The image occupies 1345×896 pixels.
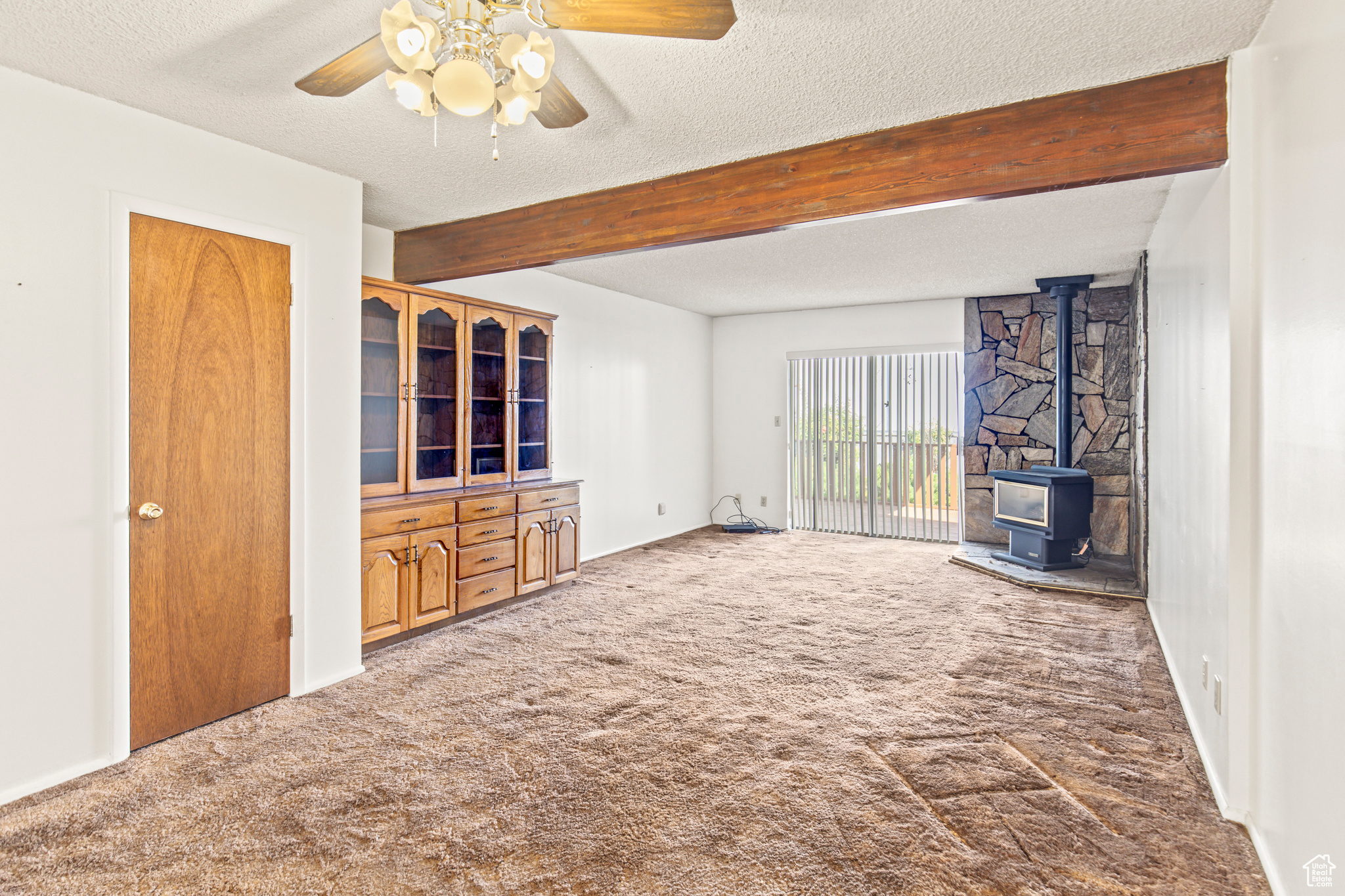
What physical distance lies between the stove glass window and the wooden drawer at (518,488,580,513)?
356cm

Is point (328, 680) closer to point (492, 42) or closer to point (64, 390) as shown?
point (64, 390)

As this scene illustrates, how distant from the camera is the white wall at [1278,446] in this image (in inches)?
56.6

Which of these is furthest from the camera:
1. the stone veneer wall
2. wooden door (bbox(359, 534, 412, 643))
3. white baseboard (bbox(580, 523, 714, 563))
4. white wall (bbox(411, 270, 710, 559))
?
white baseboard (bbox(580, 523, 714, 563))

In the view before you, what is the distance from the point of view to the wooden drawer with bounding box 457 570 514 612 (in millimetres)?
4078

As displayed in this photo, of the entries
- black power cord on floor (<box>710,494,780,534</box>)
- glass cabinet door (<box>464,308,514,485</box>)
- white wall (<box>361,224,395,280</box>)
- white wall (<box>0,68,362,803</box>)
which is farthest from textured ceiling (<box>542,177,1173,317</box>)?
white wall (<box>0,68,362,803</box>)

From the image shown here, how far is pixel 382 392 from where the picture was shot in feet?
12.5

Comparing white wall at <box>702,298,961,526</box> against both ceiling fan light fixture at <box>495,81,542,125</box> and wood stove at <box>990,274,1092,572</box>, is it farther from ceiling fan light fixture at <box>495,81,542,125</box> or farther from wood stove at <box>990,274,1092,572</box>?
ceiling fan light fixture at <box>495,81,542,125</box>

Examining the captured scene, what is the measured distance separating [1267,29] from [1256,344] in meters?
0.88

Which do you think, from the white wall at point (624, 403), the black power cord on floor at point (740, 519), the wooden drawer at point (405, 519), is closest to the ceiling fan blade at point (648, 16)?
the wooden drawer at point (405, 519)

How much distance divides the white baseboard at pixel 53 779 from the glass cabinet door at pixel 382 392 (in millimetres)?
1556

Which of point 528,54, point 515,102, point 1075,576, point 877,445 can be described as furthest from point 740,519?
point 528,54

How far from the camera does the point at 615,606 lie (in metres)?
4.48

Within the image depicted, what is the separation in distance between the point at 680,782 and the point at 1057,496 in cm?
416

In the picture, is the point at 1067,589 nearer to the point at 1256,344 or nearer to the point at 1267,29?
the point at 1256,344
